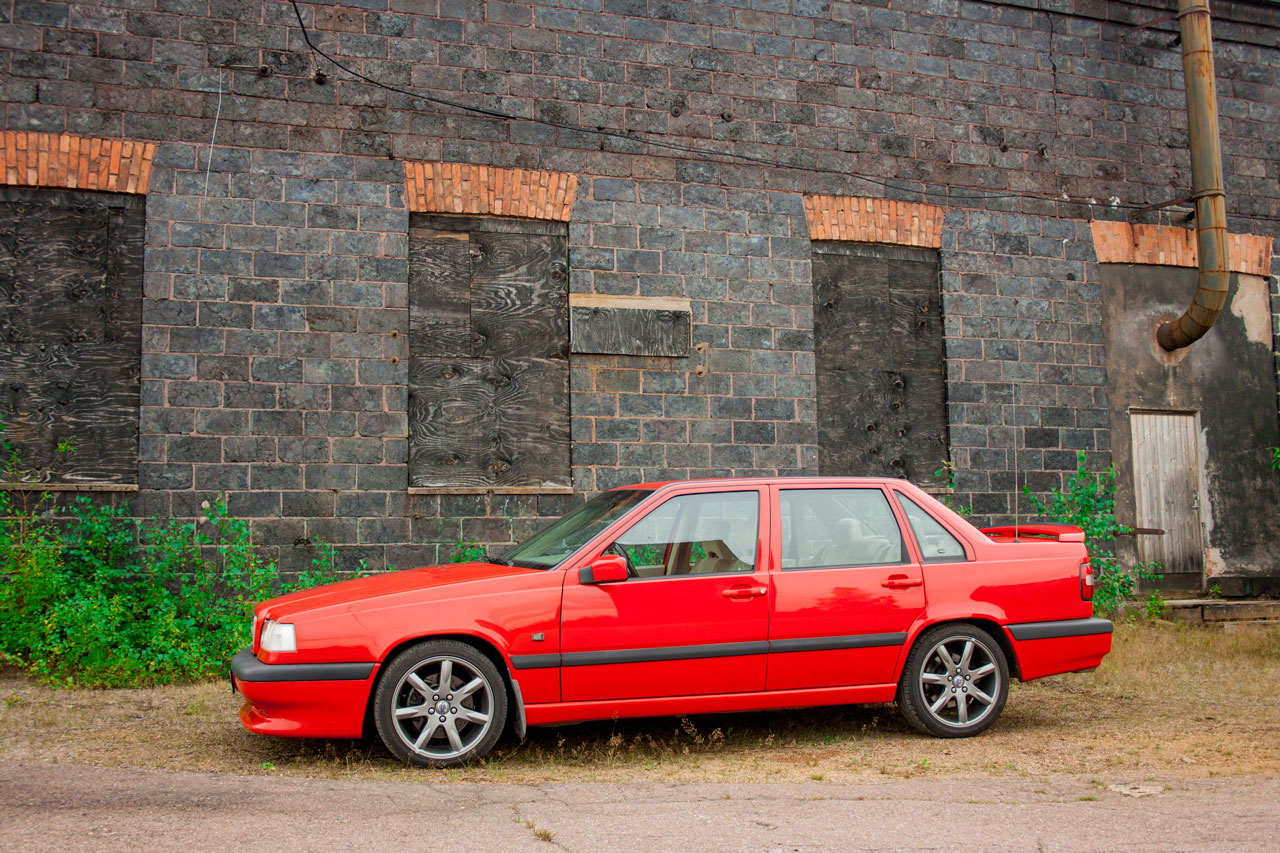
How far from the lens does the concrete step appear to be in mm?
10523

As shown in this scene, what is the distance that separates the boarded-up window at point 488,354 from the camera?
30.6 feet

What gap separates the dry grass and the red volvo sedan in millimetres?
264

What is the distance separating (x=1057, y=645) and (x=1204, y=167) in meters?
6.93

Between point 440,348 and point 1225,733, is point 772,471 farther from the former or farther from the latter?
point 1225,733

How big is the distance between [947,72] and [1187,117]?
2.75m

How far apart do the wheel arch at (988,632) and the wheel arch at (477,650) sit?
2196 mm

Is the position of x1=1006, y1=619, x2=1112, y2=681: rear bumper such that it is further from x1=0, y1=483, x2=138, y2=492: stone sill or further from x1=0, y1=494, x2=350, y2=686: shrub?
x1=0, y1=483, x2=138, y2=492: stone sill

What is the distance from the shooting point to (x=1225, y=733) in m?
6.49

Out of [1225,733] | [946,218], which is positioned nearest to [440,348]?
[946,218]

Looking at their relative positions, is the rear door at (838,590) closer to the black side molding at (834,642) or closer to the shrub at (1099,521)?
the black side molding at (834,642)

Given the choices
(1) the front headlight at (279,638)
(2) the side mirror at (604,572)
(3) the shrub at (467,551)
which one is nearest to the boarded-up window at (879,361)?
(3) the shrub at (467,551)

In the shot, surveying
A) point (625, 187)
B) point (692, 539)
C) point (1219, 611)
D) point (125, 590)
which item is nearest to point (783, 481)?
point (692, 539)

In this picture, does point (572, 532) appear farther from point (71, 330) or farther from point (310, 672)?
point (71, 330)

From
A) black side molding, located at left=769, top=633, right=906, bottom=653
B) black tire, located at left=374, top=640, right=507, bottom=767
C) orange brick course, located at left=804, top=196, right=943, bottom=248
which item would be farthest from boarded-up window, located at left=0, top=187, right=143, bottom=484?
orange brick course, located at left=804, top=196, right=943, bottom=248
